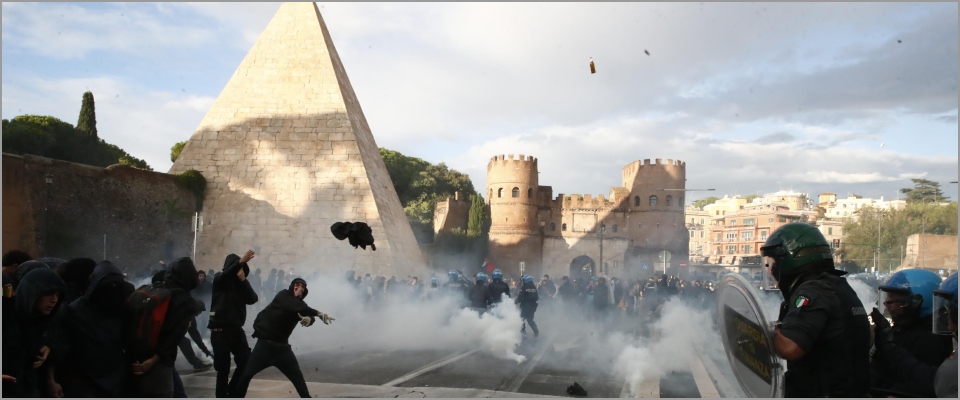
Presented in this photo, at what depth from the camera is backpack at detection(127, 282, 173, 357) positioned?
4301mm

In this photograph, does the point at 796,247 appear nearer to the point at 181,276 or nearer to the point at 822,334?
the point at 822,334

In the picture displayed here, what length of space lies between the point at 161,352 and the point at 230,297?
2380 mm

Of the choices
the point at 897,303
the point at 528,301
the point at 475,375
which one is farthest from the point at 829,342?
the point at 528,301

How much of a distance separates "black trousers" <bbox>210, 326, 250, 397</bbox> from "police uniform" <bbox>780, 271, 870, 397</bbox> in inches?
197

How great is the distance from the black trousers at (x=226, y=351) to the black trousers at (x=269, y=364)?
0.26m

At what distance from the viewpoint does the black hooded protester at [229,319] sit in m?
6.49

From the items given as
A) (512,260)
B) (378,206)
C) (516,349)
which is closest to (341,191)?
(378,206)

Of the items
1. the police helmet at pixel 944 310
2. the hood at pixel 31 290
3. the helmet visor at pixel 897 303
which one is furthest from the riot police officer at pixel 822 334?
the hood at pixel 31 290

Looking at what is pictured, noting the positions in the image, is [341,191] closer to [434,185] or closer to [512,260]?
[512,260]

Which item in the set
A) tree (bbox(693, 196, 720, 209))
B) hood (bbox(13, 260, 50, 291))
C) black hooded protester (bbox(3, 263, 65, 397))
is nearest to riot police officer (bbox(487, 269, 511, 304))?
hood (bbox(13, 260, 50, 291))

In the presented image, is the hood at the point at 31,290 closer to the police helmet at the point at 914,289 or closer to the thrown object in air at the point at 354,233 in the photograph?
the police helmet at the point at 914,289

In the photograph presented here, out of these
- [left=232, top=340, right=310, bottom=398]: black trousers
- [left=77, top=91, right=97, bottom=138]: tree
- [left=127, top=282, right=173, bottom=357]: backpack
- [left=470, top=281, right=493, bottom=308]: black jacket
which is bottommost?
[left=470, top=281, right=493, bottom=308]: black jacket

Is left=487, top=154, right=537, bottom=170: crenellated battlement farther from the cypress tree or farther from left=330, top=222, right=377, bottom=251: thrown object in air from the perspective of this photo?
left=330, top=222, right=377, bottom=251: thrown object in air

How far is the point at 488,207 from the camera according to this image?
204 feet
